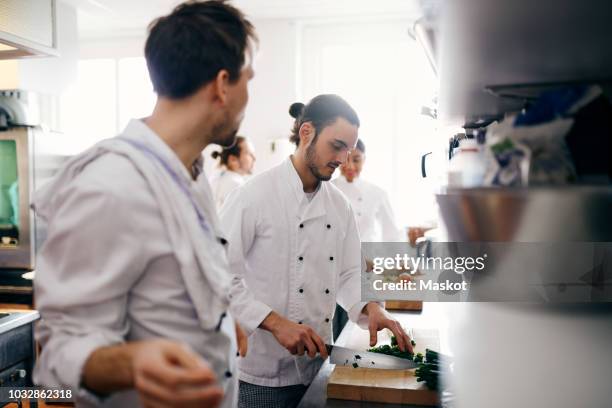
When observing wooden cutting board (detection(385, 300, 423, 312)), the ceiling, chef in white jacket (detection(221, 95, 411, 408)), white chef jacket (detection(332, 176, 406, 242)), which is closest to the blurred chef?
white chef jacket (detection(332, 176, 406, 242))

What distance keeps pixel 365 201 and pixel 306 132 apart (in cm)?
218

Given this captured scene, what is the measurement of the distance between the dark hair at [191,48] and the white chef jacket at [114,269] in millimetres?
102

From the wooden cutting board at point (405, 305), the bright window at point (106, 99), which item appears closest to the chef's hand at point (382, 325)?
the wooden cutting board at point (405, 305)

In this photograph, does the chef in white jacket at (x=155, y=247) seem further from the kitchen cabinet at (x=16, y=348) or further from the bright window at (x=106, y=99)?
the bright window at (x=106, y=99)

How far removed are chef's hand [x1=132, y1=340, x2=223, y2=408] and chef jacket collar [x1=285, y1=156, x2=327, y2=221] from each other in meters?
1.16

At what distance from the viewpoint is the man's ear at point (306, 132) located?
→ 1.85 metres

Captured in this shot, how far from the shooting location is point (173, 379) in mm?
632

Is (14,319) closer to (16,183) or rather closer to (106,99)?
(16,183)

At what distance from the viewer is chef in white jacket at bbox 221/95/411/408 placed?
1.74m

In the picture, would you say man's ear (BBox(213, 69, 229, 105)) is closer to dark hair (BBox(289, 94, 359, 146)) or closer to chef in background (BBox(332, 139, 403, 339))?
dark hair (BBox(289, 94, 359, 146))

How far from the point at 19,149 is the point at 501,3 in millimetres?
3407

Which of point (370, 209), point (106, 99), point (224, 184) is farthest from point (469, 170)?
point (106, 99)

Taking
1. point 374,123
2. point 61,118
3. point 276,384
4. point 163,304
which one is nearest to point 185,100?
point 163,304

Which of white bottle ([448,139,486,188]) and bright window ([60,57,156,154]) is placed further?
bright window ([60,57,156,154])
